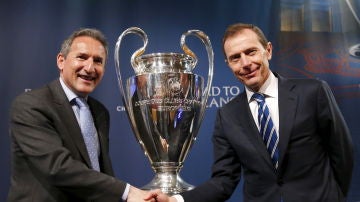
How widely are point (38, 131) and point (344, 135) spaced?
115 centimetres

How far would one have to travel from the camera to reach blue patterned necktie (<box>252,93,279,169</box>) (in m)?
1.43

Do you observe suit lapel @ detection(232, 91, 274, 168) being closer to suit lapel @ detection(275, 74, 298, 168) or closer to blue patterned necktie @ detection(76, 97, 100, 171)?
suit lapel @ detection(275, 74, 298, 168)

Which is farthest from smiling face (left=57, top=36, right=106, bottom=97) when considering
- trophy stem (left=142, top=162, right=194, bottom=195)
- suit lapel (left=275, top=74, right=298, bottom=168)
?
suit lapel (left=275, top=74, right=298, bottom=168)

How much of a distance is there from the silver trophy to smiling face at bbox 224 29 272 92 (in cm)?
12

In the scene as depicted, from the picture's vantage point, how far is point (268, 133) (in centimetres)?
144

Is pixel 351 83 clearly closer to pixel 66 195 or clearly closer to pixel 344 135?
pixel 344 135

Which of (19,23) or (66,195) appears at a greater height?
(19,23)

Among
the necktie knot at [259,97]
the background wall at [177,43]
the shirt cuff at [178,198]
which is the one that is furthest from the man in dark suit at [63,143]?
the background wall at [177,43]

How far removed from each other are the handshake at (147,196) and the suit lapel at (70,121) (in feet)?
0.71

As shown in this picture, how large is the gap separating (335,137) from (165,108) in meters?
0.65

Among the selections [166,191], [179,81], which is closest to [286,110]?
[179,81]

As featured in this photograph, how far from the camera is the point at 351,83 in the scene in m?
3.10

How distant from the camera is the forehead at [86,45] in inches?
61.3

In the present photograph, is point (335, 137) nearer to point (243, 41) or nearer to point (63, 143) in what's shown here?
point (243, 41)
